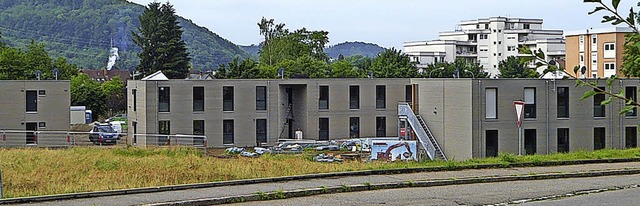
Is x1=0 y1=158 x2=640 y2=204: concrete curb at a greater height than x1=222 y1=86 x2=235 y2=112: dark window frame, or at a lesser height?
lesser

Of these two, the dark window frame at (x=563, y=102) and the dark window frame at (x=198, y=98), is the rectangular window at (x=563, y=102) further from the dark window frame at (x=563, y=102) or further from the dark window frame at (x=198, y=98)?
the dark window frame at (x=198, y=98)

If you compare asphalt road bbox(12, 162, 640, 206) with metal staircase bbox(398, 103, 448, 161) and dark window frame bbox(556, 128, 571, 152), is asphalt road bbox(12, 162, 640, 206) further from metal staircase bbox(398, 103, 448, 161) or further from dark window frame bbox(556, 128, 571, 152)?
dark window frame bbox(556, 128, 571, 152)

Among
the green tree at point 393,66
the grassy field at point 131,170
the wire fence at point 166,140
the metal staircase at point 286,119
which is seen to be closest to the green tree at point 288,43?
the green tree at point 393,66

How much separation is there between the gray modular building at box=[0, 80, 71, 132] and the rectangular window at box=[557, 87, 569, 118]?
2615 cm

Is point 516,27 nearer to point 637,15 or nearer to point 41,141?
point 41,141

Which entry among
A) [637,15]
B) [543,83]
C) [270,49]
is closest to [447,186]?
[637,15]

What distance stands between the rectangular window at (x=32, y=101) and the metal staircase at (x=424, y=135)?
19984 mm

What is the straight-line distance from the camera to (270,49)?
10444cm

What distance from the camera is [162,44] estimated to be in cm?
8962

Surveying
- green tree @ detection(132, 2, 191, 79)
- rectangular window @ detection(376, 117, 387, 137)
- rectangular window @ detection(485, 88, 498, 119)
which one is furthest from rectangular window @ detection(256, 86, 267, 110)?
green tree @ detection(132, 2, 191, 79)

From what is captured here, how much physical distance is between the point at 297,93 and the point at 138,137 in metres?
10.6

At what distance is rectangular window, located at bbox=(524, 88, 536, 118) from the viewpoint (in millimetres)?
38031

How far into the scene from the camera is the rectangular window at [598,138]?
39875 mm

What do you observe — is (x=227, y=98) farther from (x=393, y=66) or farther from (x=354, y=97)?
(x=393, y=66)
